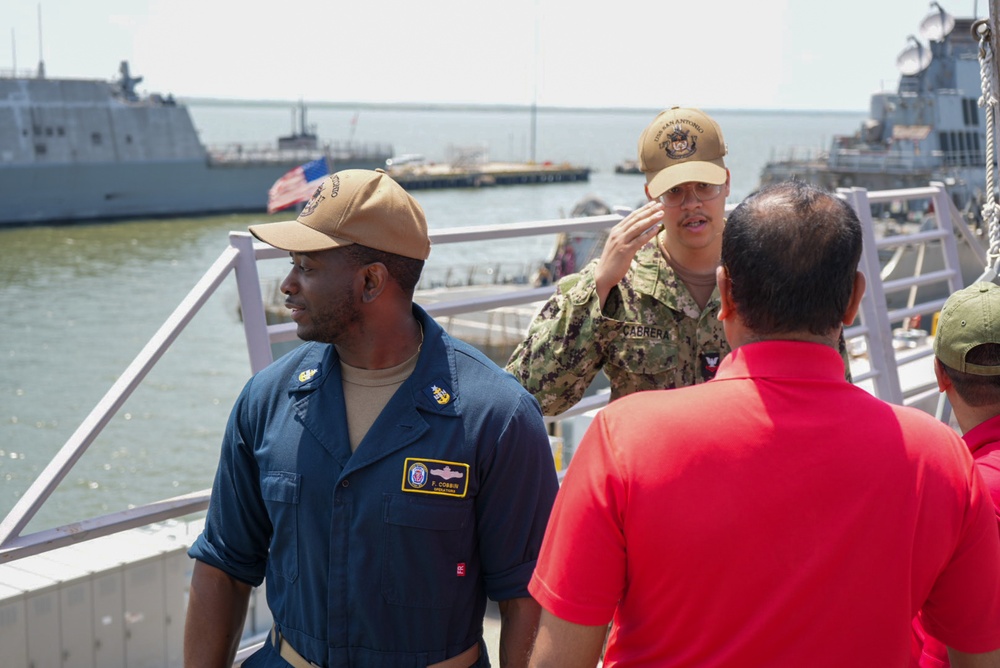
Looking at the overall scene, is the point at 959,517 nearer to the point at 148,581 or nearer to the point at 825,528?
the point at 825,528

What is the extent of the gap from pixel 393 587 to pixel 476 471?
0.28 metres

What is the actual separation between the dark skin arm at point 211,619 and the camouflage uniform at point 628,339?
999mm

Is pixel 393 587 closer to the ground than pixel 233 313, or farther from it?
farther from it

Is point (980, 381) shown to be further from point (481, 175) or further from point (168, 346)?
point (481, 175)

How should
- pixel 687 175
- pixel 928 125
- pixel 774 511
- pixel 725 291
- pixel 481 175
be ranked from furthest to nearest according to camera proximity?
pixel 481 175 < pixel 928 125 < pixel 687 175 < pixel 725 291 < pixel 774 511

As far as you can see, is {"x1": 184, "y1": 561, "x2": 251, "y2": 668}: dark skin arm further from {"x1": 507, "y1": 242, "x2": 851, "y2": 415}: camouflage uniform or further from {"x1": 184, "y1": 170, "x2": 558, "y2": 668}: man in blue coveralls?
{"x1": 507, "y1": 242, "x2": 851, "y2": 415}: camouflage uniform

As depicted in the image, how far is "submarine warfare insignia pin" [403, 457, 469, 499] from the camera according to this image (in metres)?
2.01

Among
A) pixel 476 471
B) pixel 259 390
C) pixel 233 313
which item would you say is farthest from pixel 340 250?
pixel 233 313

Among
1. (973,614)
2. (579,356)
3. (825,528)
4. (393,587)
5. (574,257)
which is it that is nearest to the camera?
(825,528)

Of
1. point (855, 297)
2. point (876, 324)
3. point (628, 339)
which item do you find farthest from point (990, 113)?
point (855, 297)

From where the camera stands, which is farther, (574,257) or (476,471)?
(574,257)

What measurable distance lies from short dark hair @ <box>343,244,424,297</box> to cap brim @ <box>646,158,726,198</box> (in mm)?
875

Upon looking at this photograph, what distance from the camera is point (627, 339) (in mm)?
2857

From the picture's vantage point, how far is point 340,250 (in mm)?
2123
